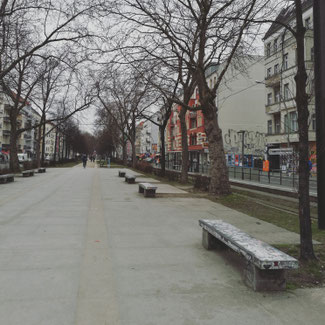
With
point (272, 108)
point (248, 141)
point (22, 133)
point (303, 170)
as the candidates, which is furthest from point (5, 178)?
point (22, 133)

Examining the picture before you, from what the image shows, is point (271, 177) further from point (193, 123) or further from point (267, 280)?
point (193, 123)

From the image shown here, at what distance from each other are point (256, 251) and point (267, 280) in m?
0.35

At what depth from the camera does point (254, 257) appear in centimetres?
339

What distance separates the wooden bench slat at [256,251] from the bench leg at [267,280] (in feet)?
0.62

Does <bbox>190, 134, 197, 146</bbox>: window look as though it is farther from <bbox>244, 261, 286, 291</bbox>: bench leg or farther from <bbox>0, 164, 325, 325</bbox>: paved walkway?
<bbox>244, 261, 286, 291</bbox>: bench leg

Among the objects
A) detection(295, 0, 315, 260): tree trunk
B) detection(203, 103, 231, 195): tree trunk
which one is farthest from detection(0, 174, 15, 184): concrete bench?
detection(295, 0, 315, 260): tree trunk

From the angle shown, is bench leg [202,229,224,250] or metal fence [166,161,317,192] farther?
metal fence [166,161,317,192]

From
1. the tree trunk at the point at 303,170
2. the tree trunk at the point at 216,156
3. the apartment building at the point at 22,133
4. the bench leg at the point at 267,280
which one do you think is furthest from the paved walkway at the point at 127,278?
the apartment building at the point at 22,133

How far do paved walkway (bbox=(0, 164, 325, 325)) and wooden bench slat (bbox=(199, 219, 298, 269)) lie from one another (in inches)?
15.4

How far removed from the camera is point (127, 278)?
3.82 meters

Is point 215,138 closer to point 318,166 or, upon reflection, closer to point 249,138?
point 318,166

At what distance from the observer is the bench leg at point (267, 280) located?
11.5 ft

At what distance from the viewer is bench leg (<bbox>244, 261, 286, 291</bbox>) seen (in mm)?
3516

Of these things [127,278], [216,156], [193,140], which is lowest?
[127,278]
